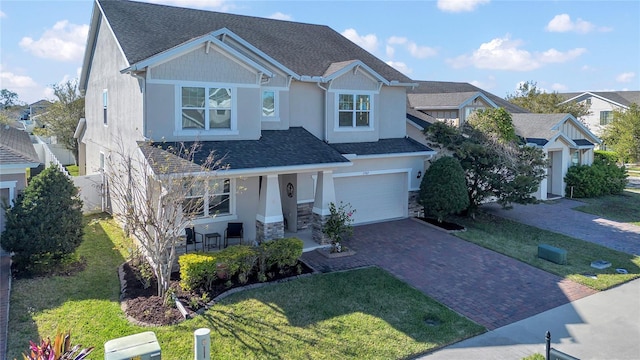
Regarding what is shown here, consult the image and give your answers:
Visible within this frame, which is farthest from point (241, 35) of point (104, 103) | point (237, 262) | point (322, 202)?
point (237, 262)

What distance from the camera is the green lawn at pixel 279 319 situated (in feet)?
30.0

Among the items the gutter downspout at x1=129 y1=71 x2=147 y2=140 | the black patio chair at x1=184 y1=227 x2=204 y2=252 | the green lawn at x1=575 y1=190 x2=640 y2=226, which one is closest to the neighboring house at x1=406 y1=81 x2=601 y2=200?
the green lawn at x1=575 y1=190 x2=640 y2=226

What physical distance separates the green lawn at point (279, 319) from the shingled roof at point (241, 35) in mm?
7940

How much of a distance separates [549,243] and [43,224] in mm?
17691

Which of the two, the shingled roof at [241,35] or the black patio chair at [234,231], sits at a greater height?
the shingled roof at [241,35]

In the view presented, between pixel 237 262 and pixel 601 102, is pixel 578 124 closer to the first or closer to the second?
pixel 237 262

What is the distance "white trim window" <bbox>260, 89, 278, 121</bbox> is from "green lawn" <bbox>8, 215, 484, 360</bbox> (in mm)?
7310

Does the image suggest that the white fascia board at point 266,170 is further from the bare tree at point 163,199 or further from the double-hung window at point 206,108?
the double-hung window at point 206,108

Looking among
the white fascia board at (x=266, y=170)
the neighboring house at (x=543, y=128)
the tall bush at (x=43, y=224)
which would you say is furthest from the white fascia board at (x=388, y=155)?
the tall bush at (x=43, y=224)

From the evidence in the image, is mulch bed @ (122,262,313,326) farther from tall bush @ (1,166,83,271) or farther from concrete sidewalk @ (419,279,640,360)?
concrete sidewalk @ (419,279,640,360)

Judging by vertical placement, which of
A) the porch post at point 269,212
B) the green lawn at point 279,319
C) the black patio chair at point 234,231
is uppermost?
the porch post at point 269,212

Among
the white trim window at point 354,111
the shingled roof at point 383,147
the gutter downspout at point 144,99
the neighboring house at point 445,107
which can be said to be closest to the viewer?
the gutter downspout at point 144,99

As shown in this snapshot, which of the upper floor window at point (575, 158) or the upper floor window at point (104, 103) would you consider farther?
the upper floor window at point (575, 158)

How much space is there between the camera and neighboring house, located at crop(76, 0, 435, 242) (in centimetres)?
1443
